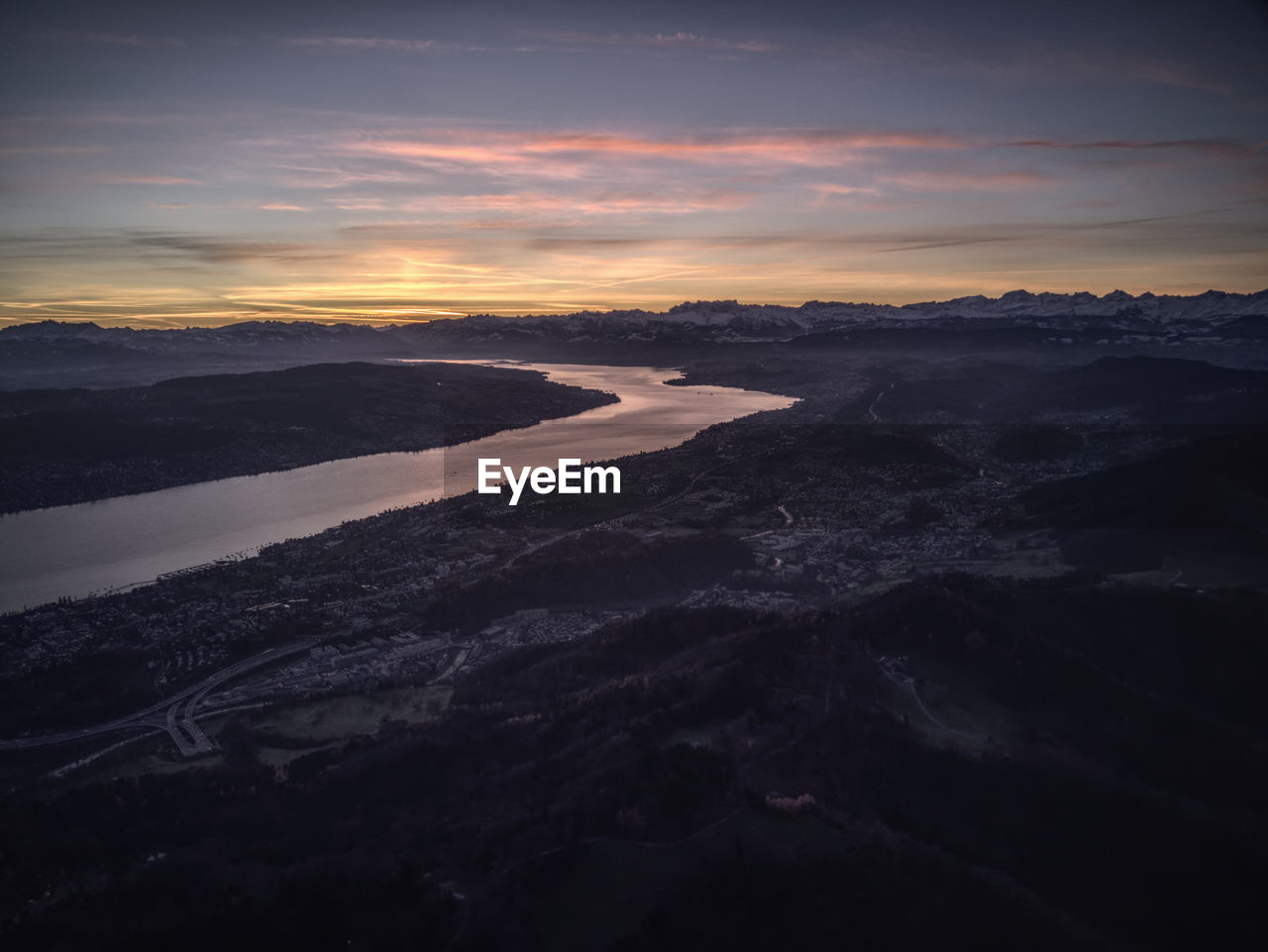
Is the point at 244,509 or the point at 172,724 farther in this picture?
the point at 244,509

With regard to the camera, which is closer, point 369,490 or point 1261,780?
point 1261,780

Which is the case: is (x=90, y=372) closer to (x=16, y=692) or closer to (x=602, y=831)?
(x=16, y=692)

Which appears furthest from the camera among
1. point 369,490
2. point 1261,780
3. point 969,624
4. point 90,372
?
point 90,372

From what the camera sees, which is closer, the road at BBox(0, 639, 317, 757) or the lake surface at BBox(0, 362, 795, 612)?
the road at BBox(0, 639, 317, 757)

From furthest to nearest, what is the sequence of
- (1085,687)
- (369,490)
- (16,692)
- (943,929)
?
(369,490)
(16,692)
(1085,687)
(943,929)

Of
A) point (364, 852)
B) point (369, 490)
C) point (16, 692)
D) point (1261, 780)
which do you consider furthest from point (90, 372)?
point (1261, 780)

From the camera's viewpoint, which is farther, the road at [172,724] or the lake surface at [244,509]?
the lake surface at [244,509]

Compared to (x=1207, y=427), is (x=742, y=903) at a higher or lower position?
lower

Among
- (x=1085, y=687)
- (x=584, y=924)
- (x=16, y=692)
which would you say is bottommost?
(x=16, y=692)
